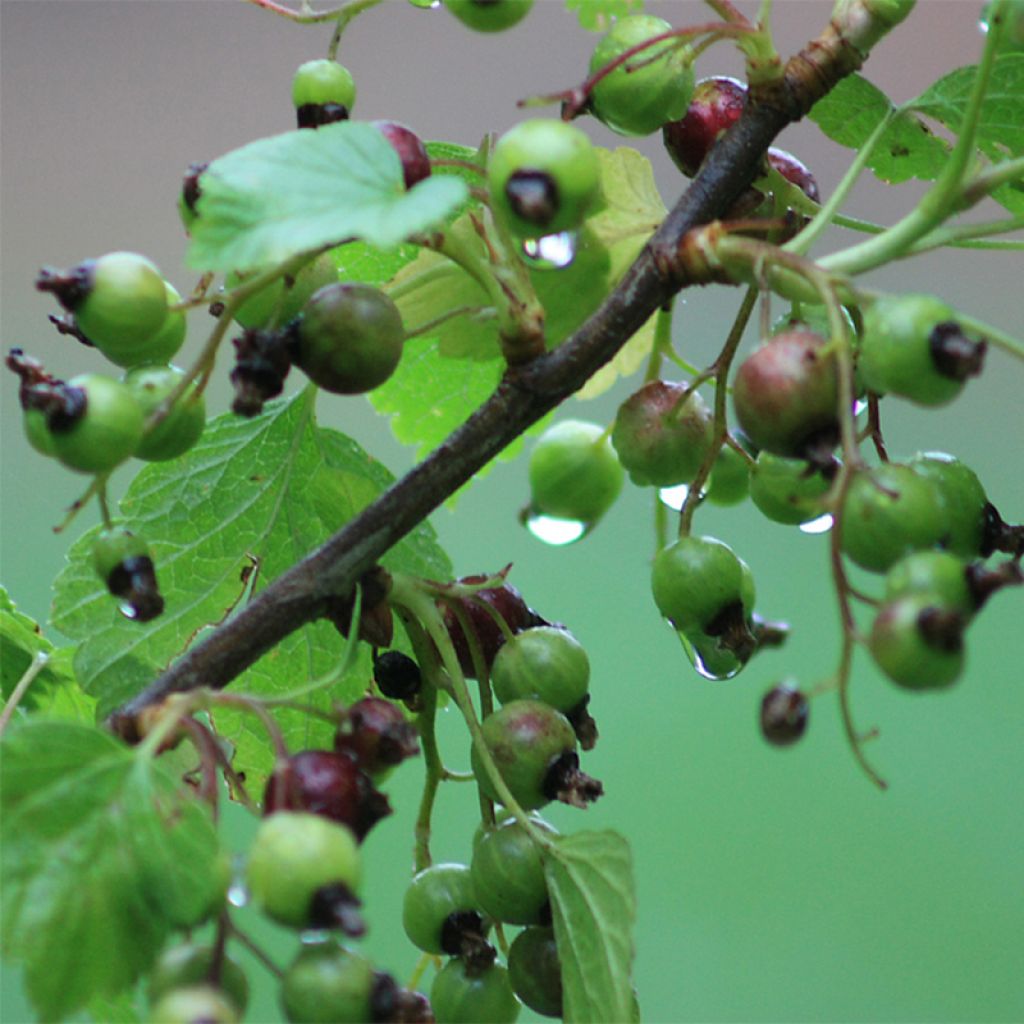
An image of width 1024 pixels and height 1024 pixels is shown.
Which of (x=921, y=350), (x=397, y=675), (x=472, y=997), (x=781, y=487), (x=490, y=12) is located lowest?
(x=472, y=997)

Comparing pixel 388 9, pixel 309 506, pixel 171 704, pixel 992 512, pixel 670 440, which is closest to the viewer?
pixel 171 704

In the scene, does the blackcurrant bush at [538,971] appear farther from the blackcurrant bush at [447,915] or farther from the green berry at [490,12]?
the green berry at [490,12]

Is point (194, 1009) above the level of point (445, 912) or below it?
above

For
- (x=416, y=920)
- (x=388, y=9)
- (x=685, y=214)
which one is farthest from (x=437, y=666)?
(x=388, y=9)

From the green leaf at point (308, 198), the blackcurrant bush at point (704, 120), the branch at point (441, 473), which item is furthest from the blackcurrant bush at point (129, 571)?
the blackcurrant bush at point (704, 120)

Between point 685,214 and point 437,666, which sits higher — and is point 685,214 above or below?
above

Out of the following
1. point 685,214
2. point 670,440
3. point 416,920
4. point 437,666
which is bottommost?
point 416,920

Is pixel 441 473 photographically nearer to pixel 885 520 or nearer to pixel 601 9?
pixel 885 520

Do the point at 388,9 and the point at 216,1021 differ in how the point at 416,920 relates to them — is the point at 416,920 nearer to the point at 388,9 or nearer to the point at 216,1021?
the point at 216,1021

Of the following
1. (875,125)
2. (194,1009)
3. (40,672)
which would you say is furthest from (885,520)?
(40,672)
